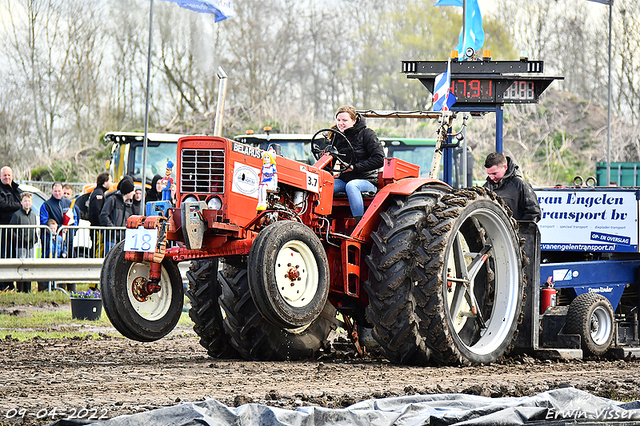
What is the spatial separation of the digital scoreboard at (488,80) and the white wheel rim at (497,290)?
11.7ft

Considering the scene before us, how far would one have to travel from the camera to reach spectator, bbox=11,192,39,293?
13664 millimetres

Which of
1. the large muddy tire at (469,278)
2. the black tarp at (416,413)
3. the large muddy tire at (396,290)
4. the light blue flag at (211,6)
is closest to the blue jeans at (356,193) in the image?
the large muddy tire at (396,290)

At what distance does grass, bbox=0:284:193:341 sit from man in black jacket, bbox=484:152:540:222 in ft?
16.0

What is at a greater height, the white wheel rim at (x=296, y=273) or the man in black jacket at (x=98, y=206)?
the man in black jacket at (x=98, y=206)

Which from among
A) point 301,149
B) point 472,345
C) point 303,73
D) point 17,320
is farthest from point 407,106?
point 472,345

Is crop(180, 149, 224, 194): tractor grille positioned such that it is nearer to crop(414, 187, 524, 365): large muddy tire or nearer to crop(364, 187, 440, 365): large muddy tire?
crop(364, 187, 440, 365): large muddy tire

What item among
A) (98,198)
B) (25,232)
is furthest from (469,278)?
(98,198)

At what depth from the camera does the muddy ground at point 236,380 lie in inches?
192

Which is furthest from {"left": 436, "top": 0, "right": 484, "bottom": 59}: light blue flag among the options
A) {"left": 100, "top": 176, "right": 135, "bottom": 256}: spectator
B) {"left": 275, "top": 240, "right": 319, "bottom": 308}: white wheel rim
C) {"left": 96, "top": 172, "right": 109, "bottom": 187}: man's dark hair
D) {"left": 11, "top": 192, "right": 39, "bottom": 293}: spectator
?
{"left": 275, "top": 240, "right": 319, "bottom": 308}: white wheel rim

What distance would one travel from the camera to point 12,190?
14.3 m

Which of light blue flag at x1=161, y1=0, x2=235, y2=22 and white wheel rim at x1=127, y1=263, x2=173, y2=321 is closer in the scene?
white wheel rim at x1=127, y1=263, x2=173, y2=321

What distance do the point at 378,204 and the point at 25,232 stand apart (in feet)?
27.1

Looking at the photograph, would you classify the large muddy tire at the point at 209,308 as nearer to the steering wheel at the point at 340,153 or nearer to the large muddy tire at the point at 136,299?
the large muddy tire at the point at 136,299

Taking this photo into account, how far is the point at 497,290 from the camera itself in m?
7.99
